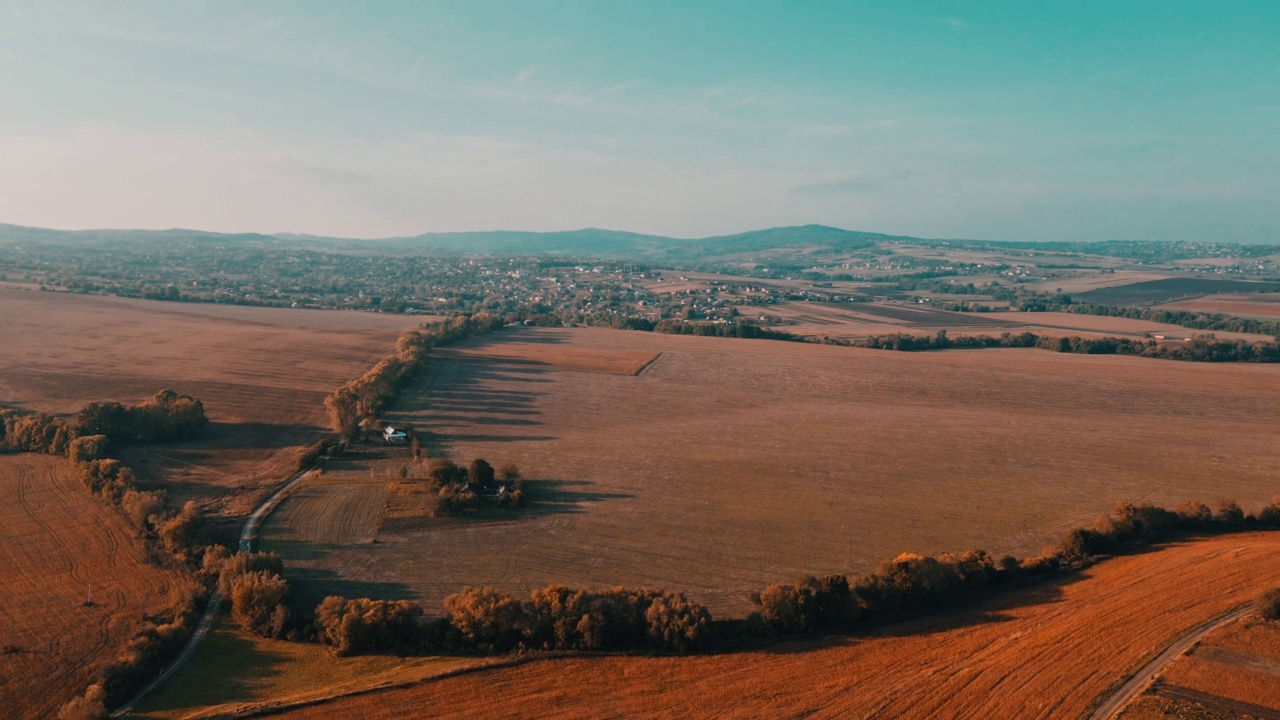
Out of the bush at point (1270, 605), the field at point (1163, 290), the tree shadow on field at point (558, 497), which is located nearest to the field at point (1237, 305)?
the field at point (1163, 290)

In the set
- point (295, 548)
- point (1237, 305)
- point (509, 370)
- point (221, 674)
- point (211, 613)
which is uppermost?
point (1237, 305)

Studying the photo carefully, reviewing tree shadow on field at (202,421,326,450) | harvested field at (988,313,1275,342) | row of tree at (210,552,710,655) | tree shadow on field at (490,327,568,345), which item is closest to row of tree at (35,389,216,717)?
tree shadow on field at (202,421,326,450)

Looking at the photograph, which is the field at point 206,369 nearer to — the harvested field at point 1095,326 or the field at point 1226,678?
the field at point 1226,678

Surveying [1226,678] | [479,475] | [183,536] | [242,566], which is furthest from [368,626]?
[1226,678]

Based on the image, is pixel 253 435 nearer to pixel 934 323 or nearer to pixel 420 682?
pixel 420 682

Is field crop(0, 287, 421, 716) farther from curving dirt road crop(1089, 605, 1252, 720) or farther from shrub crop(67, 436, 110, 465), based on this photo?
curving dirt road crop(1089, 605, 1252, 720)

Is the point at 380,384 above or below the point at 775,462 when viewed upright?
above
